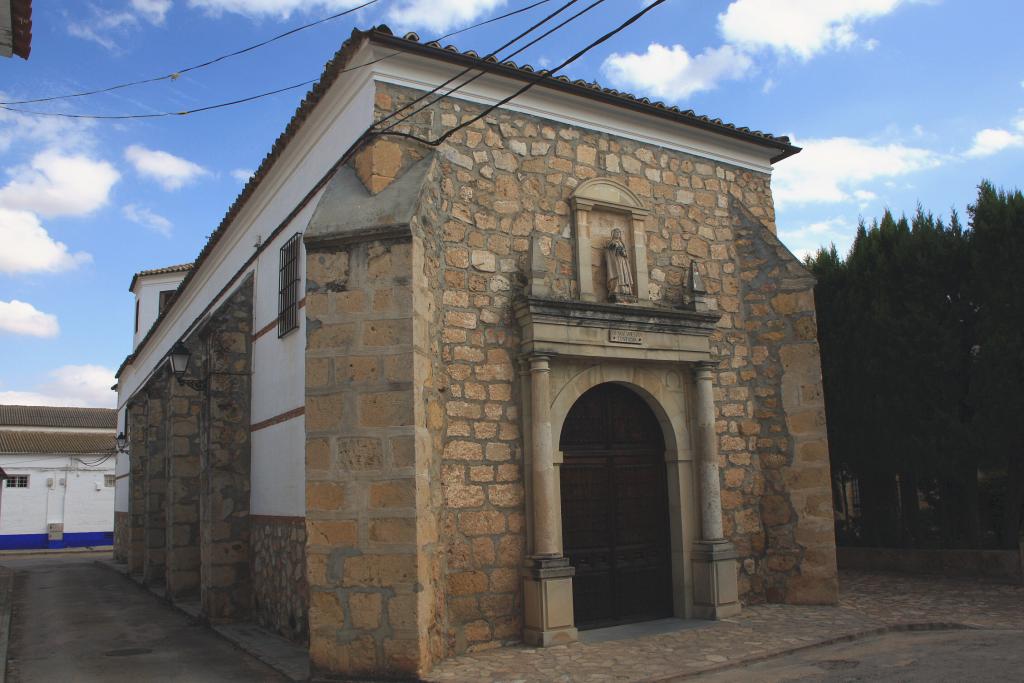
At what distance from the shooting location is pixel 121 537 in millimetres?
20734

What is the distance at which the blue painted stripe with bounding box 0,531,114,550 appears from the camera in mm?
30484

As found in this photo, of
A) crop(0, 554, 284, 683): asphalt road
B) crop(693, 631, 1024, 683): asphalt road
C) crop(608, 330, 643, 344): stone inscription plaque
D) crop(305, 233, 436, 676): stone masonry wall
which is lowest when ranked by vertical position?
crop(0, 554, 284, 683): asphalt road

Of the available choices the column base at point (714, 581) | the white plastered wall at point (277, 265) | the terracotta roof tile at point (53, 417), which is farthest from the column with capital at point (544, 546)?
the terracotta roof tile at point (53, 417)

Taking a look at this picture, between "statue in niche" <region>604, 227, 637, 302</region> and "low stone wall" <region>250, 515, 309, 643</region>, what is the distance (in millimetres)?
3929

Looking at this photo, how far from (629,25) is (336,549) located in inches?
173

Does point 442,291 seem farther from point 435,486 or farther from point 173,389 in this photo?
point 173,389

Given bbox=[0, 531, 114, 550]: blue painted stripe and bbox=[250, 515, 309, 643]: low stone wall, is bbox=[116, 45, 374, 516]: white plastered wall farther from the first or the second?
bbox=[0, 531, 114, 550]: blue painted stripe

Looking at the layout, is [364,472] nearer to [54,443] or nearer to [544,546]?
[544,546]

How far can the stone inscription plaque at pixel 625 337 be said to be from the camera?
7.83m

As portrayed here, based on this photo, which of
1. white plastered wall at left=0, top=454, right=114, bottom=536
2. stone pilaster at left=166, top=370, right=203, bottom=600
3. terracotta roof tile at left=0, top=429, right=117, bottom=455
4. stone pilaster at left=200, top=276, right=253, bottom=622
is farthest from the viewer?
terracotta roof tile at left=0, top=429, right=117, bottom=455

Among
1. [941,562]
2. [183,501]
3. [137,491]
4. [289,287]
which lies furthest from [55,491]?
[941,562]

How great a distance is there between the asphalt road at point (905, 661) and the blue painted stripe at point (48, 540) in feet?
106

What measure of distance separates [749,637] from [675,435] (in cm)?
211

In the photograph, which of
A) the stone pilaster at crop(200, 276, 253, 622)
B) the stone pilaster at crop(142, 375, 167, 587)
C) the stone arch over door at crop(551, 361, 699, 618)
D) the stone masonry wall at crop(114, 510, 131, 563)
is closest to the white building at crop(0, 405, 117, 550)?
the stone masonry wall at crop(114, 510, 131, 563)
